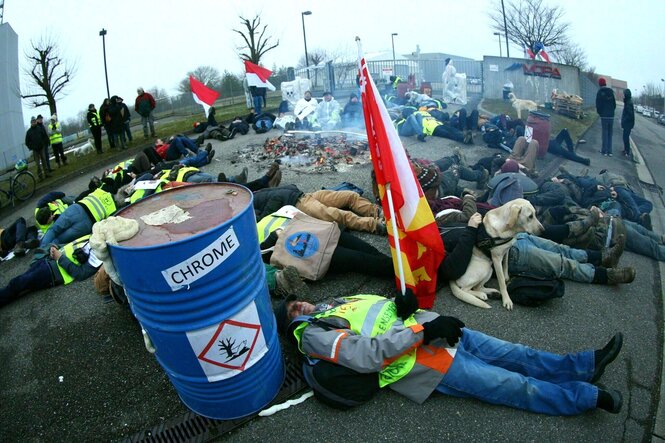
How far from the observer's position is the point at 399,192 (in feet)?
11.7

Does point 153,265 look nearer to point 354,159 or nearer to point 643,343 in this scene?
point 643,343

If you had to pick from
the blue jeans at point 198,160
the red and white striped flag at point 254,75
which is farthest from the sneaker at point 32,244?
the red and white striped flag at point 254,75

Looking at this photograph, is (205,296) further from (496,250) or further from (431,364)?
(496,250)

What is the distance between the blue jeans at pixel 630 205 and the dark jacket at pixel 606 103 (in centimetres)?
602

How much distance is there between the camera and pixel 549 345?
3.75 meters

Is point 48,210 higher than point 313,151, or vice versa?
point 313,151

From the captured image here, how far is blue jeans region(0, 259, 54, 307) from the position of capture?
523 cm

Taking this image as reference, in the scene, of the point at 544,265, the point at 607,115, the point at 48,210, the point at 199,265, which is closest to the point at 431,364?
the point at 199,265

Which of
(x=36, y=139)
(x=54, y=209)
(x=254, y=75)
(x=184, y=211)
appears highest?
(x=254, y=75)

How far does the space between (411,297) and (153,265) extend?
1904mm

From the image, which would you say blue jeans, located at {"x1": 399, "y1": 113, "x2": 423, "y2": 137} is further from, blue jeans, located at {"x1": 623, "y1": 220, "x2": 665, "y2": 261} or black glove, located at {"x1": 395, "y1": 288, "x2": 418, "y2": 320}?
black glove, located at {"x1": 395, "y1": 288, "x2": 418, "y2": 320}

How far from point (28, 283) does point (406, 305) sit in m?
4.69

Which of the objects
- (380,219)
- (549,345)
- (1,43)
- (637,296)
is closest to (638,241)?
(637,296)

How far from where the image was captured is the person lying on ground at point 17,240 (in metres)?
6.80
